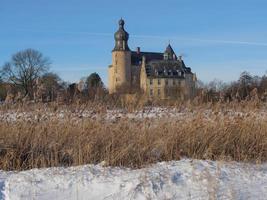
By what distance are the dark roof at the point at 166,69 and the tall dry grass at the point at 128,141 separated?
77.5 meters

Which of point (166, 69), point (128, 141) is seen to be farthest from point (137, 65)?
point (128, 141)

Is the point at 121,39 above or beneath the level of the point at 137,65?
above

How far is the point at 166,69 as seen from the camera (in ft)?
289

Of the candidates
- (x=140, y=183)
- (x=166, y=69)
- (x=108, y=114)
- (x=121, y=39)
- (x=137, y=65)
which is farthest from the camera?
(x=137, y=65)

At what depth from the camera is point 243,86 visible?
344 inches

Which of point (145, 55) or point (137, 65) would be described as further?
point (145, 55)

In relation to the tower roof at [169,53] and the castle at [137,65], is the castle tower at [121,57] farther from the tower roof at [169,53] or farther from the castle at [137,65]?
the tower roof at [169,53]

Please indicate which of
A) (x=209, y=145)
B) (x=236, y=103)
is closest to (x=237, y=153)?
(x=209, y=145)

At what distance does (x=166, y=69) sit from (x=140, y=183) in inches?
3320

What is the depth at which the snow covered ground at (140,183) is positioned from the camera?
4328 millimetres

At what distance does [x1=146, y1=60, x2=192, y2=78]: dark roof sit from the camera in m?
85.6

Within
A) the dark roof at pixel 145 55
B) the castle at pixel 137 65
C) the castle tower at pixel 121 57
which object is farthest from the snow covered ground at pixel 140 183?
the dark roof at pixel 145 55

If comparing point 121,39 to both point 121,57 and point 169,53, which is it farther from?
point 169,53

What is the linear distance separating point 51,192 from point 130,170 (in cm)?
119
